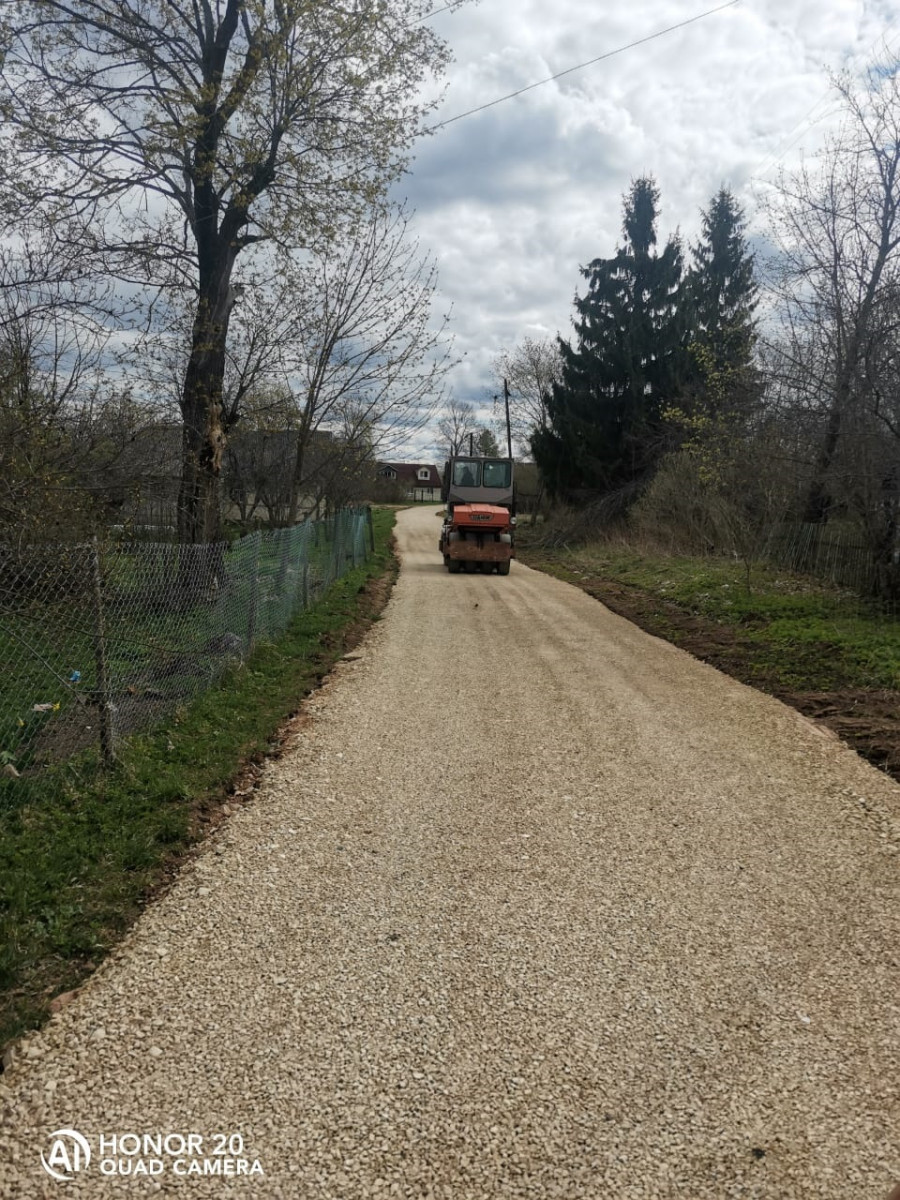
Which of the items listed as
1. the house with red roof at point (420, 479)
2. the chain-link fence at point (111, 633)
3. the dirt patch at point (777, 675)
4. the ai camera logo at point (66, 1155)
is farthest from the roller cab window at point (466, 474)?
the house with red roof at point (420, 479)

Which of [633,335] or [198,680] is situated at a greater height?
[633,335]

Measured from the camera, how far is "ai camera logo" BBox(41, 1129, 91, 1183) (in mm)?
2191

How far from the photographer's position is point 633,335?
1124 inches

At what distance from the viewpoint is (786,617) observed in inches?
453

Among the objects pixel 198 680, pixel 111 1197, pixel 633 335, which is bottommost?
pixel 111 1197

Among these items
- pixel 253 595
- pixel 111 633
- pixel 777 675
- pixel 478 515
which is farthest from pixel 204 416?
pixel 777 675

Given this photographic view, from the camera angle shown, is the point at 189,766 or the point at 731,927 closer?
the point at 731,927

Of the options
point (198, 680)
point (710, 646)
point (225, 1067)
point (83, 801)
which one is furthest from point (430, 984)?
point (710, 646)

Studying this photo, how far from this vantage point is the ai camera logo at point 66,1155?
219cm

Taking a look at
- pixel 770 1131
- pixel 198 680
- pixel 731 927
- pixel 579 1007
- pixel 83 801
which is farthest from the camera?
pixel 198 680

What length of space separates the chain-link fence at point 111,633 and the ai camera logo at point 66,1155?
2.73 metres

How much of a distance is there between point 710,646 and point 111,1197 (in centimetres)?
948

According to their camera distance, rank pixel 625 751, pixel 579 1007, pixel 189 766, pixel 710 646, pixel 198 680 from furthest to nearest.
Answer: pixel 710 646
pixel 198 680
pixel 625 751
pixel 189 766
pixel 579 1007

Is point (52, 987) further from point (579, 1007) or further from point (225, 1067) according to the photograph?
point (579, 1007)
